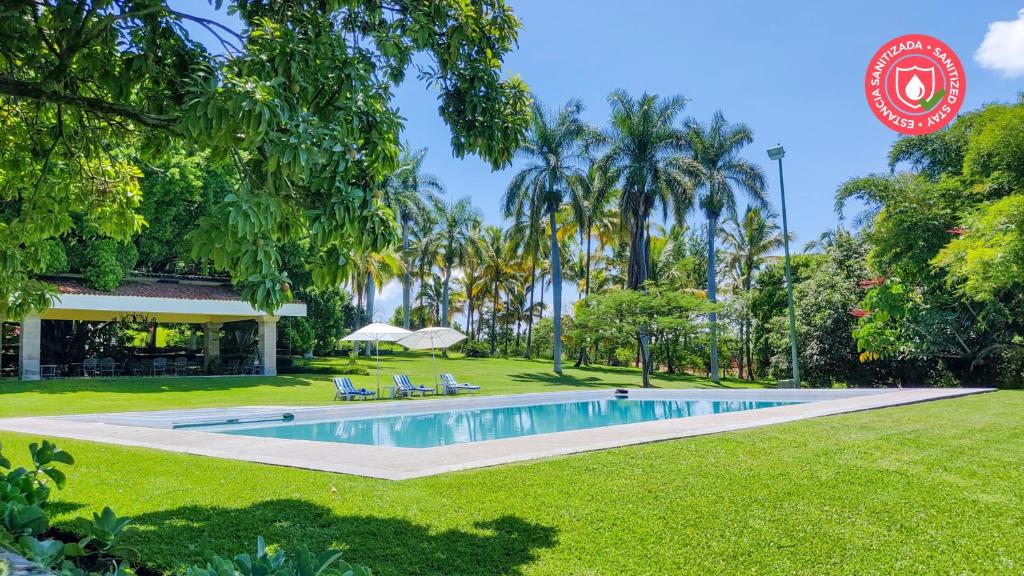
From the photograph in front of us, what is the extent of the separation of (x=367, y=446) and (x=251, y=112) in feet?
22.6

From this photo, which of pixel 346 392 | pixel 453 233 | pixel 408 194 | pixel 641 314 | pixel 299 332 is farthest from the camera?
pixel 453 233

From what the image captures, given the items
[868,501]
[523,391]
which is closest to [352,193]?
[868,501]

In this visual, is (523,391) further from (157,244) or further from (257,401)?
(157,244)

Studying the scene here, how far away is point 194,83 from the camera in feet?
13.4

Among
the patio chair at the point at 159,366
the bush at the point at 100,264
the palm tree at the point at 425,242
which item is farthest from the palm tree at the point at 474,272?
the bush at the point at 100,264

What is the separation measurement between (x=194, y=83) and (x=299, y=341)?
28374 mm

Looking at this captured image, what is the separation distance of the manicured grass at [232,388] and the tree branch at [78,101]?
14081 millimetres

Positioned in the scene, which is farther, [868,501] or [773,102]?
[773,102]

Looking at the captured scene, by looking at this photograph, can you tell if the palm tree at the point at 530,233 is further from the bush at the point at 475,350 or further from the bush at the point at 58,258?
the bush at the point at 58,258

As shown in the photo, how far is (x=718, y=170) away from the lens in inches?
1200

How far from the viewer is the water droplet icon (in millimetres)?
13445

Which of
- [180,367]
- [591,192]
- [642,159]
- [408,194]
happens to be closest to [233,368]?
[180,367]

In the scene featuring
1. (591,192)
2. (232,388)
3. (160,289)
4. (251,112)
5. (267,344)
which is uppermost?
(591,192)

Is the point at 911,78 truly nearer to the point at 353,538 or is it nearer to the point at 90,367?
the point at 353,538
